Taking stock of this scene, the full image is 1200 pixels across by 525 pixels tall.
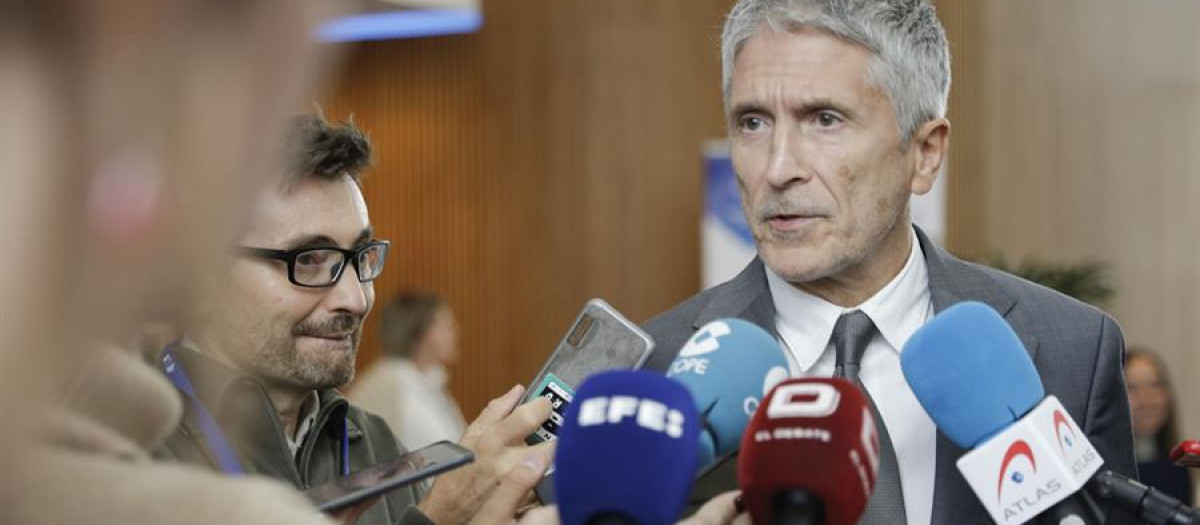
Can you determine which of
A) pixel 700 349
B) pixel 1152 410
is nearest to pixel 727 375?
pixel 700 349

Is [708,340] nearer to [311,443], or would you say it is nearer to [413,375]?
[311,443]

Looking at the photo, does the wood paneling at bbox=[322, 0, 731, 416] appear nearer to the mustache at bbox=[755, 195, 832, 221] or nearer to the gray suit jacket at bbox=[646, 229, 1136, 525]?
the gray suit jacket at bbox=[646, 229, 1136, 525]

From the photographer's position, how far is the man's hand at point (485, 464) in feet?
5.04

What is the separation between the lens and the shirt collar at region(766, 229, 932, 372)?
1.76m

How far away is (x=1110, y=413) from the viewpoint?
1722mm

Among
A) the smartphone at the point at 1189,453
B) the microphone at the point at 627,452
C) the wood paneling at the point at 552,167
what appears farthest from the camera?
the wood paneling at the point at 552,167

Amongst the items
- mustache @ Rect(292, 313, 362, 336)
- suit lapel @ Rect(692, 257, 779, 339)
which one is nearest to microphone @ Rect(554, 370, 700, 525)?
suit lapel @ Rect(692, 257, 779, 339)

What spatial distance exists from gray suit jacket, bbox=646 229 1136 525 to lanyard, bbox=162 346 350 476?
52 cm

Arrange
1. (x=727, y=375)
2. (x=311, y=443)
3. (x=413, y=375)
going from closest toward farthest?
(x=727, y=375)
(x=311, y=443)
(x=413, y=375)

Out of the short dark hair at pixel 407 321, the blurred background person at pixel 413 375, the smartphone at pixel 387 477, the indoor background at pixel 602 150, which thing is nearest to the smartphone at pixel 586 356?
the smartphone at pixel 387 477

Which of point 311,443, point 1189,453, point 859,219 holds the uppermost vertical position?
point 859,219

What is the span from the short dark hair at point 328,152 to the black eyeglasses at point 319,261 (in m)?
0.11

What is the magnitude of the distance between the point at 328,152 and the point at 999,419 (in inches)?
45.2

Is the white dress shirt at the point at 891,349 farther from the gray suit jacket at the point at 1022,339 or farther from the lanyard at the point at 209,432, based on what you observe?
the lanyard at the point at 209,432
